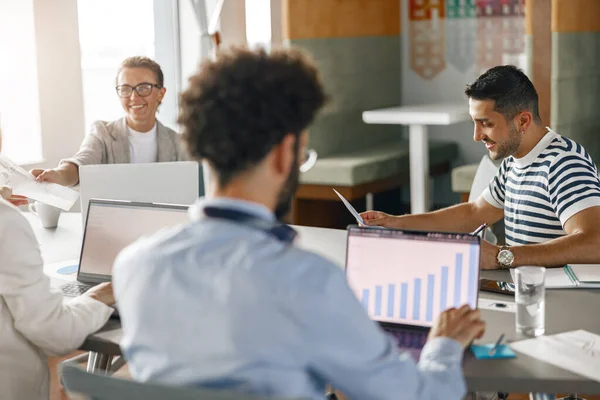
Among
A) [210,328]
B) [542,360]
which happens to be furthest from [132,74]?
[210,328]

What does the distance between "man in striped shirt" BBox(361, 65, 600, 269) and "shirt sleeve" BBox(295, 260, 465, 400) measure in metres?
1.45

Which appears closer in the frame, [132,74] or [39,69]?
[132,74]

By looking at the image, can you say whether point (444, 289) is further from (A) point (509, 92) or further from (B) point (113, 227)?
(A) point (509, 92)

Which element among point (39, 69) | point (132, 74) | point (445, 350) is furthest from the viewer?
point (39, 69)

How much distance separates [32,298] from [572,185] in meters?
1.64

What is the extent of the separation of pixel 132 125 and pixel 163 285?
7.33ft

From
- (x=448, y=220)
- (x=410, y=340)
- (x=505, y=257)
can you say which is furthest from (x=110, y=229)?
(x=448, y=220)

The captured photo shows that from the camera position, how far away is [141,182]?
273 cm

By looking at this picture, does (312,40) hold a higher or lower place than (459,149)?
higher

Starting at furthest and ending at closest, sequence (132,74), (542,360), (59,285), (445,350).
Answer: (132,74) < (59,285) < (542,360) < (445,350)

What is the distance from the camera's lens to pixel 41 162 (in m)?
4.98

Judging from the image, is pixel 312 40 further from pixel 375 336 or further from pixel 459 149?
pixel 375 336

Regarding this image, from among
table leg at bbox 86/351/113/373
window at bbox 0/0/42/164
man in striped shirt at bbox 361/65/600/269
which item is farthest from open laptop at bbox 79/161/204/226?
window at bbox 0/0/42/164

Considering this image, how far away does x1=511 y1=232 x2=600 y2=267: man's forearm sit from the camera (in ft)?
8.23
